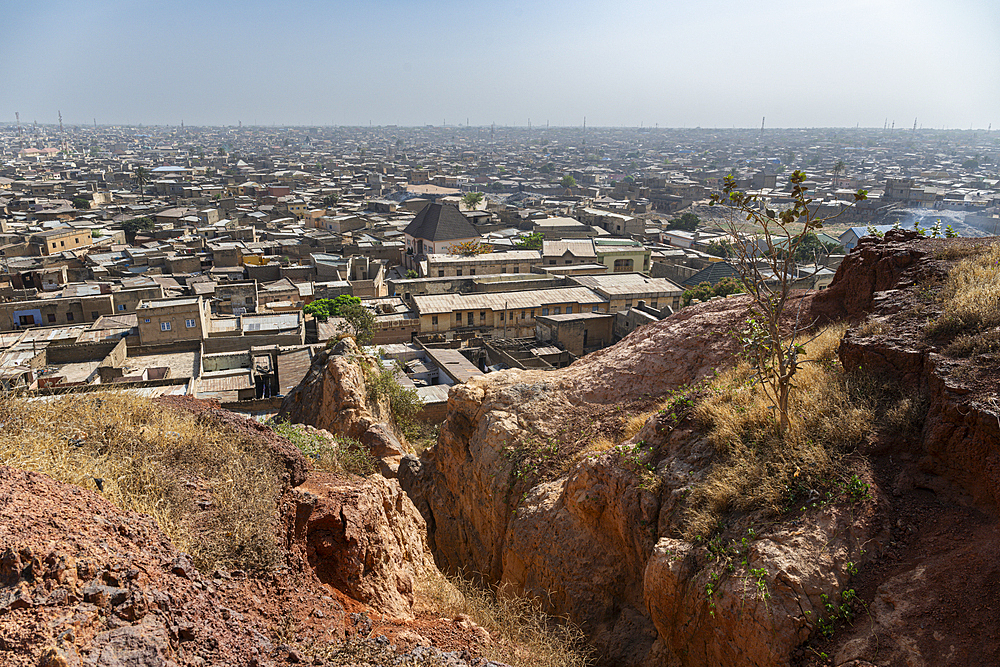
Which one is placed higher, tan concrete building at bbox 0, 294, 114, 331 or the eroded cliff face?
the eroded cliff face

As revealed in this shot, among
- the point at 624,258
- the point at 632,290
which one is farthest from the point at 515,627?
the point at 624,258

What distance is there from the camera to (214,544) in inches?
203

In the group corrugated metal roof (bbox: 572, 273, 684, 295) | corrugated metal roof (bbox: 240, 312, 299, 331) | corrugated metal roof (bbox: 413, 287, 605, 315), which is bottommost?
corrugated metal roof (bbox: 240, 312, 299, 331)

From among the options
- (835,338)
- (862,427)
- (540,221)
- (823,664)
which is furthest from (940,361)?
(540,221)

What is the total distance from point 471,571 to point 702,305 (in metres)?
6.14

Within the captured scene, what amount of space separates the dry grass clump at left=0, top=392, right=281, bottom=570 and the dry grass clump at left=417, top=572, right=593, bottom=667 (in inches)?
90.3

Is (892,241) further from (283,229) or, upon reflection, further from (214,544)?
(283,229)

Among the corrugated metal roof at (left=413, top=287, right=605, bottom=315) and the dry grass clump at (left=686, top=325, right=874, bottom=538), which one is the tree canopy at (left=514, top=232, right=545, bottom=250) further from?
the dry grass clump at (left=686, top=325, right=874, bottom=538)

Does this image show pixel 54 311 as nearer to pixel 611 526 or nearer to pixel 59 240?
pixel 59 240

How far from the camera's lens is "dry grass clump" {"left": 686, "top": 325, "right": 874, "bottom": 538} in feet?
19.1

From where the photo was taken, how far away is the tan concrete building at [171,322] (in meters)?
26.0

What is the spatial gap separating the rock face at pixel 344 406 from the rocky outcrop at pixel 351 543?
15.1 ft

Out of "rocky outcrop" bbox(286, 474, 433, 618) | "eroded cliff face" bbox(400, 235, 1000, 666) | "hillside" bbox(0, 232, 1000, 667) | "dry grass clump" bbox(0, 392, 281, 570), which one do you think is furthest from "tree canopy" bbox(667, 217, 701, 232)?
"dry grass clump" bbox(0, 392, 281, 570)

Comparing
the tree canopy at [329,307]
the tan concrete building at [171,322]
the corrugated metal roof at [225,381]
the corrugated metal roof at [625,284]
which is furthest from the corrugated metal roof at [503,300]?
the corrugated metal roof at [225,381]
